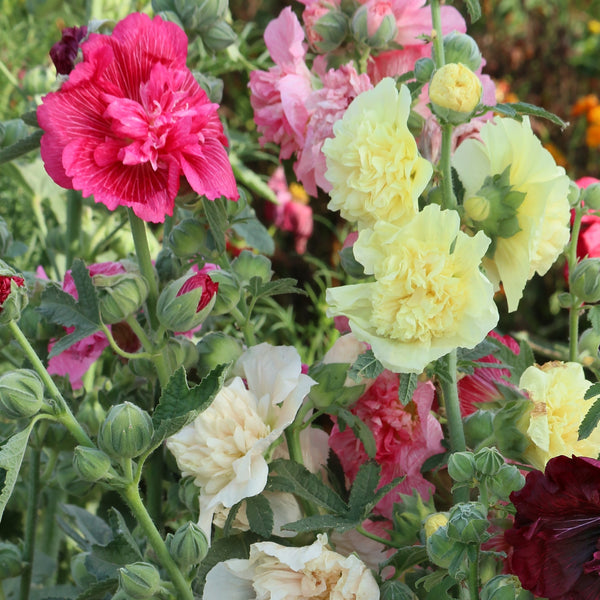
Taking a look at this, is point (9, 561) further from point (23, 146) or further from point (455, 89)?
point (455, 89)

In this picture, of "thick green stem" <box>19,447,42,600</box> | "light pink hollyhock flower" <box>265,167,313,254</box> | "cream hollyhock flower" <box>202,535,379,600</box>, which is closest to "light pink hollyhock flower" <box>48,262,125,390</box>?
"thick green stem" <box>19,447,42,600</box>

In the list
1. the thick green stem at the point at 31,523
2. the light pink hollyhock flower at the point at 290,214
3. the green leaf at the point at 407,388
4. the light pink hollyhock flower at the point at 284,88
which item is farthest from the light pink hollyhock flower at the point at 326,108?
the light pink hollyhock flower at the point at 290,214

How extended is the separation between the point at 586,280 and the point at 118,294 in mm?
225

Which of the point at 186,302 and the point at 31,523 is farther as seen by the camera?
the point at 31,523

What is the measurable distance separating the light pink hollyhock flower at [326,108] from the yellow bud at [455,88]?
0.08 metres

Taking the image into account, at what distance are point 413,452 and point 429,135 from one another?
159 mm

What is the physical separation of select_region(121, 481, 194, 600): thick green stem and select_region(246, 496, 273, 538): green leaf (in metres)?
0.04

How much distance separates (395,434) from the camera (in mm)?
455

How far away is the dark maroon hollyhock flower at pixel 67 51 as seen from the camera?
0.45 meters

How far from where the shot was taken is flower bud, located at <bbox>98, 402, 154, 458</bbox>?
0.35 metres

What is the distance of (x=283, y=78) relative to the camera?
50 centimetres

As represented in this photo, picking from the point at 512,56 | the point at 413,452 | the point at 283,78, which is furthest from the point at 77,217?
the point at 512,56

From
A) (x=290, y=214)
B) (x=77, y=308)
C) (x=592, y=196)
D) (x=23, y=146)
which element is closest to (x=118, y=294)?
(x=77, y=308)

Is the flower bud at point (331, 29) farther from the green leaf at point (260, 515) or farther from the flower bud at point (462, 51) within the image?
the green leaf at point (260, 515)
